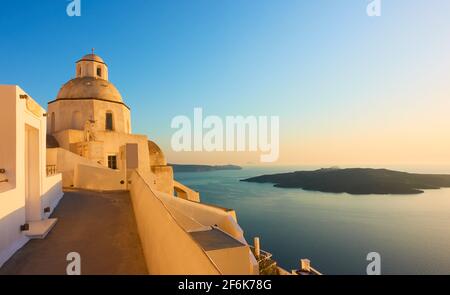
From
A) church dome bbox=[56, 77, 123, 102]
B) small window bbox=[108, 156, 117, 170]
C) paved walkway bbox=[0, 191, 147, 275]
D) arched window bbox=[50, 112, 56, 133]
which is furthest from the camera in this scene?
church dome bbox=[56, 77, 123, 102]

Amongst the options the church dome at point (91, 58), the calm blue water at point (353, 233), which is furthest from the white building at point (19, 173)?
the calm blue water at point (353, 233)

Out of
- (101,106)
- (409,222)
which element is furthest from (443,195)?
(101,106)

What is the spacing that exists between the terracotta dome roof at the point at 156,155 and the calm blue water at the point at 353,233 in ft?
65.0

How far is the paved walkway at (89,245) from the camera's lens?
494 cm

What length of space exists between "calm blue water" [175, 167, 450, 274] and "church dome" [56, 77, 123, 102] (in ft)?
94.1

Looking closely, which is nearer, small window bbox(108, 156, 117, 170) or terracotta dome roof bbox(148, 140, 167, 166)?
small window bbox(108, 156, 117, 170)

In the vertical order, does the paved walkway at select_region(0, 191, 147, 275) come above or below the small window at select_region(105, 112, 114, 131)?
below

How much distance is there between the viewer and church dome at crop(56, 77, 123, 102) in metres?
25.6

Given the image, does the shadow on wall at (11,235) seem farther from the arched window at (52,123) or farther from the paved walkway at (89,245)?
the arched window at (52,123)

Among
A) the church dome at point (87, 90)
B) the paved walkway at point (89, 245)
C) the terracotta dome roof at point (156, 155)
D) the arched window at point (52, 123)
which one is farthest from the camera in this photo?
the terracotta dome roof at point (156, 155)

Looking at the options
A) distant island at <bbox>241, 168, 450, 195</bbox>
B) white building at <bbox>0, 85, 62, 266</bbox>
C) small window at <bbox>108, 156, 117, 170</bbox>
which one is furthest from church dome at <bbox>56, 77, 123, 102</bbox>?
distant island at <bbox>241, 168, 450, 195</bbox>

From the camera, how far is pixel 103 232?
273 inches

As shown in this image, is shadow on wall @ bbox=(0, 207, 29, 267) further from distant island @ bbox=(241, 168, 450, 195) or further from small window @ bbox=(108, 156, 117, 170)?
distant island @ bbox=(241, 168, 450, 195)
